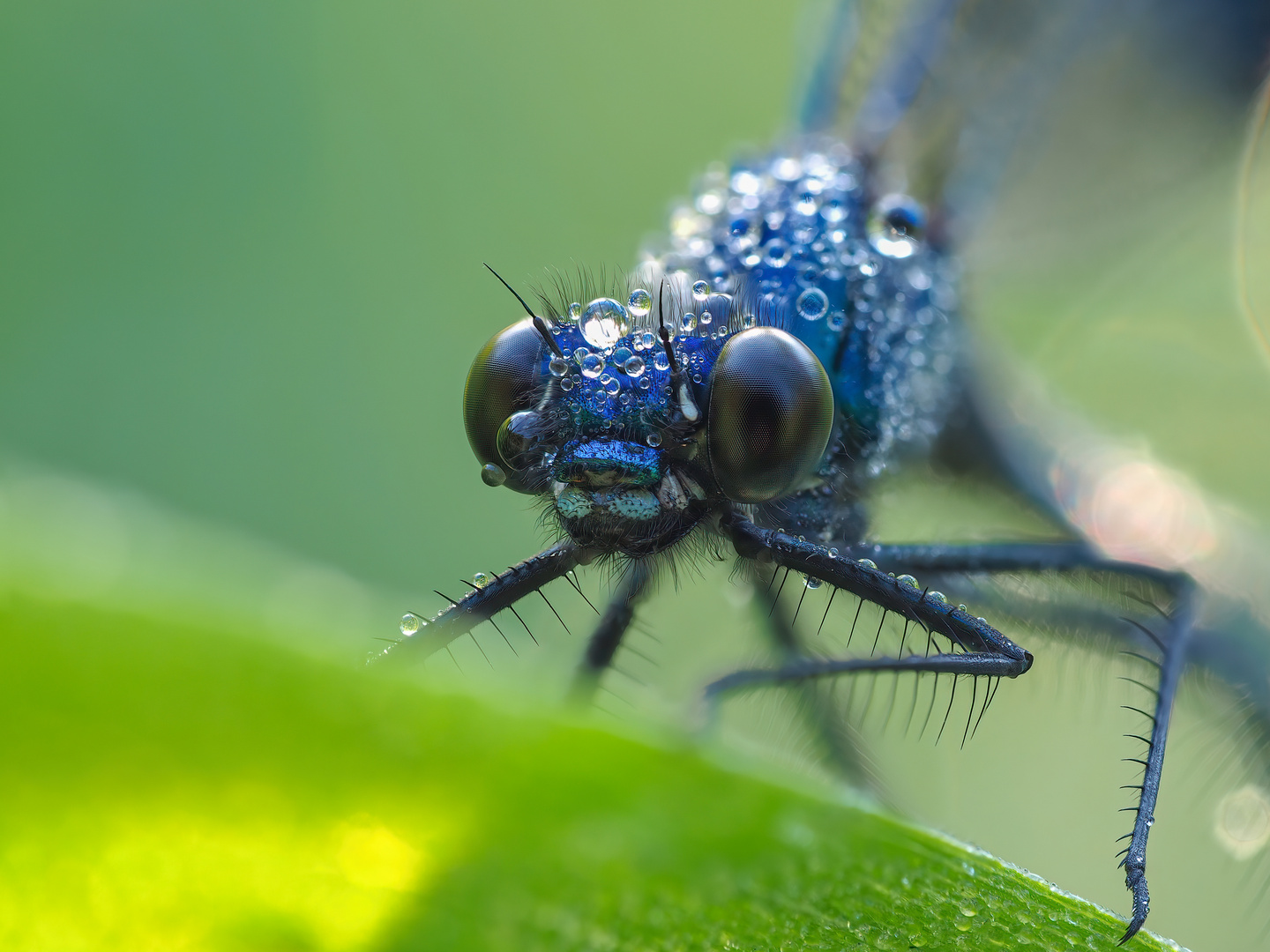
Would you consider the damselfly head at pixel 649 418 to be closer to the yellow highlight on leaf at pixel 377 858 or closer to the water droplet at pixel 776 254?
the water droplet at pixel 776 254

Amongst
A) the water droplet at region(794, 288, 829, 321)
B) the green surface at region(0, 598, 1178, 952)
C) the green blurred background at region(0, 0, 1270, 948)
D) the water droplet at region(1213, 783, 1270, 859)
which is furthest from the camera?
the green blurred background at region(0, 0, 1270, 948)

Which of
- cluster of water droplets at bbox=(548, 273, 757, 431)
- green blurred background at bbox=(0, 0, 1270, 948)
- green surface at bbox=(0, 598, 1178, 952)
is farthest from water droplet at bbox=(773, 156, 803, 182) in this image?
green surface at bbox=(0, 598, 1178, 952)

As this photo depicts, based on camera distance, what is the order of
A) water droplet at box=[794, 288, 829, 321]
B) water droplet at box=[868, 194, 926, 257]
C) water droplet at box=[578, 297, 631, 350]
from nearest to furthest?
water droplet at box=[578, 297, 631, 350] < water droplet at box=[794, 288, 829, 321] < water droplet at box=[868, 194, 926, 257]

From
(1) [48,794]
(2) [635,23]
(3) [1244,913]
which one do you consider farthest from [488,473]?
(2) [635,23]

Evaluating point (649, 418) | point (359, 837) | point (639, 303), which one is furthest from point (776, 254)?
point (359, 837)

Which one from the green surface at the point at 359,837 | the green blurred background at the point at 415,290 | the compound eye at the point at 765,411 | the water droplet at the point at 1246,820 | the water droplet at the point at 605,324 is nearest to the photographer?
the green surface at the point at 359,837

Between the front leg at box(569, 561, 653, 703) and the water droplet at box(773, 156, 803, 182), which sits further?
the water droplet at box(773, 156, 803, 182)

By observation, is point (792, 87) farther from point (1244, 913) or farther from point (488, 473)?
point (1244, 913)

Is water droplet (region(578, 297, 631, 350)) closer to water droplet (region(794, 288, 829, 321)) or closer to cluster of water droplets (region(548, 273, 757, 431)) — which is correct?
cluster of water droplets (region(548, 273, 757, 431))

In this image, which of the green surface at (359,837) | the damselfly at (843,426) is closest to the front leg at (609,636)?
the damselfly at (843,426)
